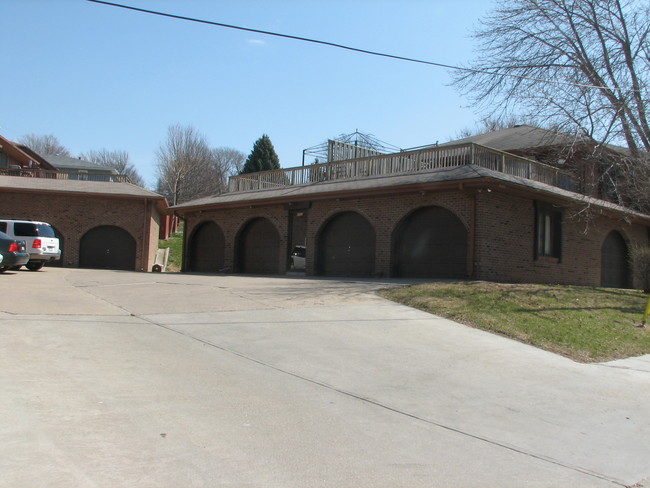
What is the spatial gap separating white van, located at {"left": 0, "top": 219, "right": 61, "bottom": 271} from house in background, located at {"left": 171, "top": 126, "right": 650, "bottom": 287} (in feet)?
27.2

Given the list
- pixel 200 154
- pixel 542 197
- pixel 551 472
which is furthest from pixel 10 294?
pixel 200 154

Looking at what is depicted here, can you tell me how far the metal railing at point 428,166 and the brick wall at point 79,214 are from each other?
26.9ft

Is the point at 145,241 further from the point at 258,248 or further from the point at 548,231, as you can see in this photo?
the point at 548,231

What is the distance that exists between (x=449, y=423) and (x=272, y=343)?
→ 11.3 feet

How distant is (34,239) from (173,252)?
17.4 metres

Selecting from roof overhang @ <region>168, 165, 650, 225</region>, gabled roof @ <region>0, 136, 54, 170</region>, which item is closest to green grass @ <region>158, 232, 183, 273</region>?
roof overhang @ <region>168, 165, 650, 225</region>

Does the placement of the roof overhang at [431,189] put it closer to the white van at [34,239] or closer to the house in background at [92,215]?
the house in background at [92,215]

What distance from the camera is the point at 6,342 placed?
7258 millimetres

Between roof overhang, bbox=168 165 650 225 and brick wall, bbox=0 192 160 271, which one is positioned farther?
brick wall, bbox=0 192 160 271

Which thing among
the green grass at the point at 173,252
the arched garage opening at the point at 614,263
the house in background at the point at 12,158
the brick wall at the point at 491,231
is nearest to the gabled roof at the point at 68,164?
the house in background at the point at 12,158

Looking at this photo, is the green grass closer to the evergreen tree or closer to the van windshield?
the van windshield

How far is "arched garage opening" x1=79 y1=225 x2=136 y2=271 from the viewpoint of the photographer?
99.3 ft

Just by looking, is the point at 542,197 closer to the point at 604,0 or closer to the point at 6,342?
the point at 604,0

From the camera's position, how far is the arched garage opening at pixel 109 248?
99.3ft
